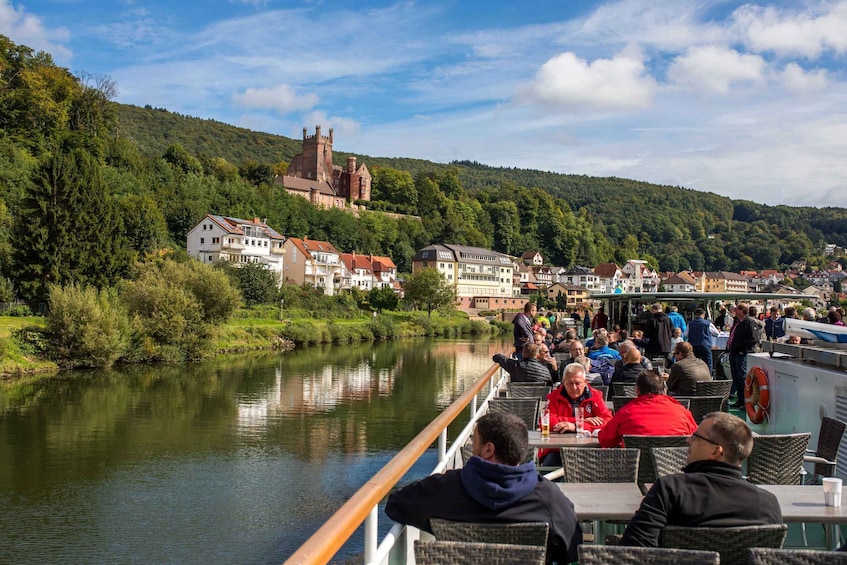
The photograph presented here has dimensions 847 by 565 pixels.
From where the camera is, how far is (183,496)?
17531 millimetres

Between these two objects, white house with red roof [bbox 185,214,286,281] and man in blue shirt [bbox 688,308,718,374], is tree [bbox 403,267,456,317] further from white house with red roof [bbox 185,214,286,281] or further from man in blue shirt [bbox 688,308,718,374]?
man in blue shirt [bbox 688,308,718,374]

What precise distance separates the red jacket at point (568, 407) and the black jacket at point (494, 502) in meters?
3.51

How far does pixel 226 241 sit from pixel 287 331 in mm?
27371

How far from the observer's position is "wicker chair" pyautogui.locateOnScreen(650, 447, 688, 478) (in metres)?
4.54

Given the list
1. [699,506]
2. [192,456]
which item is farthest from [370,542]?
[192,456]

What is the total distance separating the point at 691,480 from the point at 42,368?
120 feet

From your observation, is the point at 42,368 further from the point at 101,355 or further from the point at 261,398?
the point at 261,398

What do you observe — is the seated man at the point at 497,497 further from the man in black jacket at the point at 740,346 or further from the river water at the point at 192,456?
the river water at the point at 192,456

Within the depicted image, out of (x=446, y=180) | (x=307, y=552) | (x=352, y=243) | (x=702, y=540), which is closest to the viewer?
(x=307, y=552)

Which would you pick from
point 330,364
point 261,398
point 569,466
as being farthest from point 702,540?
point 330,364

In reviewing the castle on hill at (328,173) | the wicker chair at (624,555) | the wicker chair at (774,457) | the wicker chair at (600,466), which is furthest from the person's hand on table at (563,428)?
the castle on hill at (328,173)

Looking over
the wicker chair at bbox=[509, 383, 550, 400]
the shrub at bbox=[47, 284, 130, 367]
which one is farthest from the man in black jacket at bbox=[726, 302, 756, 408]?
the shrub at bbox=[47, 284, 130, 367]

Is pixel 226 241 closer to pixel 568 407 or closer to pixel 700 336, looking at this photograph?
pixel 700 336

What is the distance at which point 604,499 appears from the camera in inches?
166
